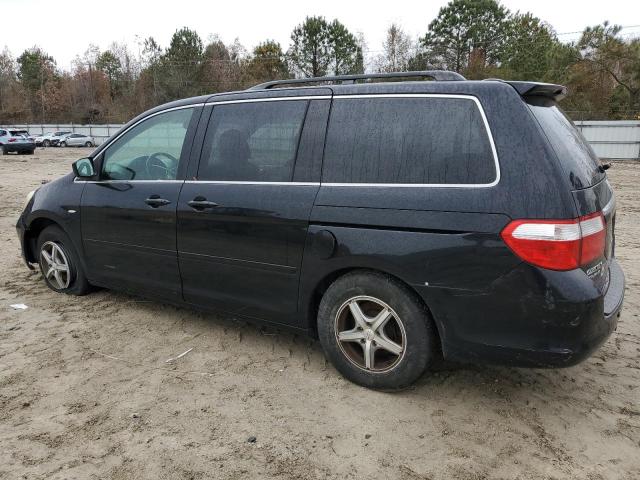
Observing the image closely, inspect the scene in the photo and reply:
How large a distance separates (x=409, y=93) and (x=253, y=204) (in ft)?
3.97

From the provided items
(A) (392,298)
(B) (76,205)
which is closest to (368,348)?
(A) (392,298)

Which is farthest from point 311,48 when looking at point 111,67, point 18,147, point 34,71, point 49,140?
point 34,71

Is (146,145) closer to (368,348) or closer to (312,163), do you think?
(312,163)

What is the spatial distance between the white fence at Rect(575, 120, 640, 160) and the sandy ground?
24871mm

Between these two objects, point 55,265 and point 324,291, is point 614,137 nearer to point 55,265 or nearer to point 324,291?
point 324,291

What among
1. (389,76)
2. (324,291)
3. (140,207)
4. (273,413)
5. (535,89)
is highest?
(389,76)

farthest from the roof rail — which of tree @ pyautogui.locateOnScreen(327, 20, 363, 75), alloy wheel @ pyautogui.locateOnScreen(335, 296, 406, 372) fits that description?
tree @ pyautogui.locateOnScreen(327, 20, 363, 75)

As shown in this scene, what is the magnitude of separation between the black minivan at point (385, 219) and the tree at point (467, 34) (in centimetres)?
4685

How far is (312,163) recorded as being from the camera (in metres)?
3.36

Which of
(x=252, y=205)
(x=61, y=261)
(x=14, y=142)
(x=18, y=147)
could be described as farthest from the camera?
(x=18, y=147)

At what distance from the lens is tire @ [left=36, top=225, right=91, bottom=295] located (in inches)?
192

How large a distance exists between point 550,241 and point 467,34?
1977 inches

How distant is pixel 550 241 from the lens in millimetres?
2586

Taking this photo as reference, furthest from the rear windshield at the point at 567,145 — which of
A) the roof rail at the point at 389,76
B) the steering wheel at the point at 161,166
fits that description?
the steering wheel at the point at 161,166
